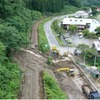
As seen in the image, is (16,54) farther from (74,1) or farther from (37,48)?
(74,1)

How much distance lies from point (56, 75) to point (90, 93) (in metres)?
7.01

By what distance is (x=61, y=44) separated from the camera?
49.2m

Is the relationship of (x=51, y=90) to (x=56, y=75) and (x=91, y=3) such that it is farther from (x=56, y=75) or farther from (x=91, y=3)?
(x=91, y=3)

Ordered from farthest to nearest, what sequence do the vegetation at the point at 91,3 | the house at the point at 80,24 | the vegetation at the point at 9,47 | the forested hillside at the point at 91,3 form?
the forested hillside at the point at 91,3
the vegetation at the point at 91,3
the house at the point at 80,24
the vegetation at the point at 9,47

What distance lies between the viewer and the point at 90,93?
90.7ft

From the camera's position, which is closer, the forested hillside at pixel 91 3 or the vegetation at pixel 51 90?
the vegetation at pixel 51 90

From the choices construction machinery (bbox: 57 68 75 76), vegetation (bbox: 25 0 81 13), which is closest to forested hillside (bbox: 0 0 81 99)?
construction machinery (bbox: 57 68 75 76)

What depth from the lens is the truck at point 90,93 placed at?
27.0 meters

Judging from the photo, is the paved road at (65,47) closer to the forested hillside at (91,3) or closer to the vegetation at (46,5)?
the vegetation at (46,5)

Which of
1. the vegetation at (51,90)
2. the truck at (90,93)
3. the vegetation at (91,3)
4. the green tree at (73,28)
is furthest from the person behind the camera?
the vegetation at (91,3)

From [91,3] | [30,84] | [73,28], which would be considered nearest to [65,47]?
[73,28]

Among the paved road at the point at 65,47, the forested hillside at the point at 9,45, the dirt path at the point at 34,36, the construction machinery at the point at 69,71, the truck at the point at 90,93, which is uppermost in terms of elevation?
the forested hillside at the point at 9,45

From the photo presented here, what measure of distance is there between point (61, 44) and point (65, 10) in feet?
182

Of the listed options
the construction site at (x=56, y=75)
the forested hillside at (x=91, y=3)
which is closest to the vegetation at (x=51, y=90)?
the construction site at (x=56, y=75)
